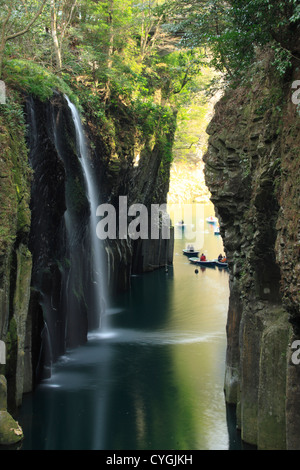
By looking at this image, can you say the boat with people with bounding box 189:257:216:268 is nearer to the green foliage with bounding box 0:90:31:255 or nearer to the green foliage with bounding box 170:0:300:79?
the green foliage with bounding box 170:0:300:79

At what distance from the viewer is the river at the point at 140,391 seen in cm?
1551

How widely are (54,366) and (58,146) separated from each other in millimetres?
8741

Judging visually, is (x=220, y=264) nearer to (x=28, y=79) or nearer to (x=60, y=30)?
(x=60, y=30)

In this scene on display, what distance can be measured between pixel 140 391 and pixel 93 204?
11955 mm

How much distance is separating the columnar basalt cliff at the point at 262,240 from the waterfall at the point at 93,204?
939 cm

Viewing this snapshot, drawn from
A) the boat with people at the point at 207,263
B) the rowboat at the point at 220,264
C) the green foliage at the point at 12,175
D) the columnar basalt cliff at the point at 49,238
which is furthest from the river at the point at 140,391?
the boat with people at the point at 207,263

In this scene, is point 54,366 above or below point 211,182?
below

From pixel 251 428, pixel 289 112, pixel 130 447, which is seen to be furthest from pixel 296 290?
pixel 130 447

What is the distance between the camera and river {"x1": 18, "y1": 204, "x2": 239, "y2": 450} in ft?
50.9

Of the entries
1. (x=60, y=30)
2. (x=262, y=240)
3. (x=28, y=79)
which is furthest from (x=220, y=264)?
(x=262, y=240)

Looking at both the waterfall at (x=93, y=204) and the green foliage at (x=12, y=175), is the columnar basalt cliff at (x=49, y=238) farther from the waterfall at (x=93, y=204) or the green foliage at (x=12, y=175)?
the waterfall at (x=93, y=204)

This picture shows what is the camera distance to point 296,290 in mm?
10531

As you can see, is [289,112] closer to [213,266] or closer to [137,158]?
[137,158]

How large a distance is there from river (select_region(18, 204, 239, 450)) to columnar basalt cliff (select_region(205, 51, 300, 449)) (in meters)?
1.51
